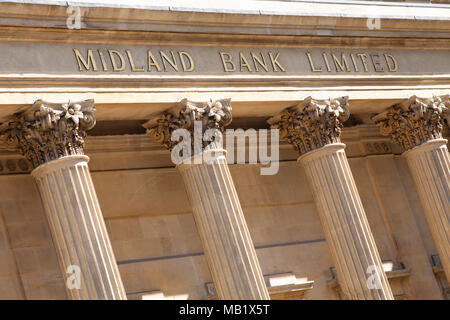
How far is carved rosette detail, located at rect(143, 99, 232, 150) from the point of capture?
21.8 m

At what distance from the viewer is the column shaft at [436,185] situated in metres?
25.2

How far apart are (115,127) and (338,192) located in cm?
611

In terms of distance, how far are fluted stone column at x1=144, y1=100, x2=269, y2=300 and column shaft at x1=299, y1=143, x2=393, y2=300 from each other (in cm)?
259

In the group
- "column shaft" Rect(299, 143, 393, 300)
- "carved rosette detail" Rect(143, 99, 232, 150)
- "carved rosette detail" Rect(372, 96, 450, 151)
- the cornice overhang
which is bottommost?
"column shaft" Rect(299, 143, 393, 300)

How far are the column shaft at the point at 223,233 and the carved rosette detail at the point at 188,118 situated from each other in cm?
76

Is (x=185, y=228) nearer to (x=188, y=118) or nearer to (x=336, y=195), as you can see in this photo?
(x=336, y=195)

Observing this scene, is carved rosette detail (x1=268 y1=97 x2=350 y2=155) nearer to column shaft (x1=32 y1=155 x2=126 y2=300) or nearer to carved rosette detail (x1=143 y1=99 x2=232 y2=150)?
carved rosette detail (x1=143 y1=99 x2=232 y2=150)

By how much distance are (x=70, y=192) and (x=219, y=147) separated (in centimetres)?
407

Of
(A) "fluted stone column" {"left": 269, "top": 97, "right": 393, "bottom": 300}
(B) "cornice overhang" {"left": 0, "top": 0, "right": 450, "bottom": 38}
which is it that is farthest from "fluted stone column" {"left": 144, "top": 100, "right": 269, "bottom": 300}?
(A) "fluted stone column" {"left": 269, "top": 97, "right": 393, "bottom": 300}

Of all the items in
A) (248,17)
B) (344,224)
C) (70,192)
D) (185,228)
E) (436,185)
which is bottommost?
(344,224)

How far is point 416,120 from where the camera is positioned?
25.5m

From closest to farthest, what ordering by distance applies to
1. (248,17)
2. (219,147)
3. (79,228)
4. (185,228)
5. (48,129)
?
(79,228) < (48,129) < (219,147) < (248,17) < (185,228)

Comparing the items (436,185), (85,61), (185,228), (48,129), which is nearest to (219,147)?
(85,61)
